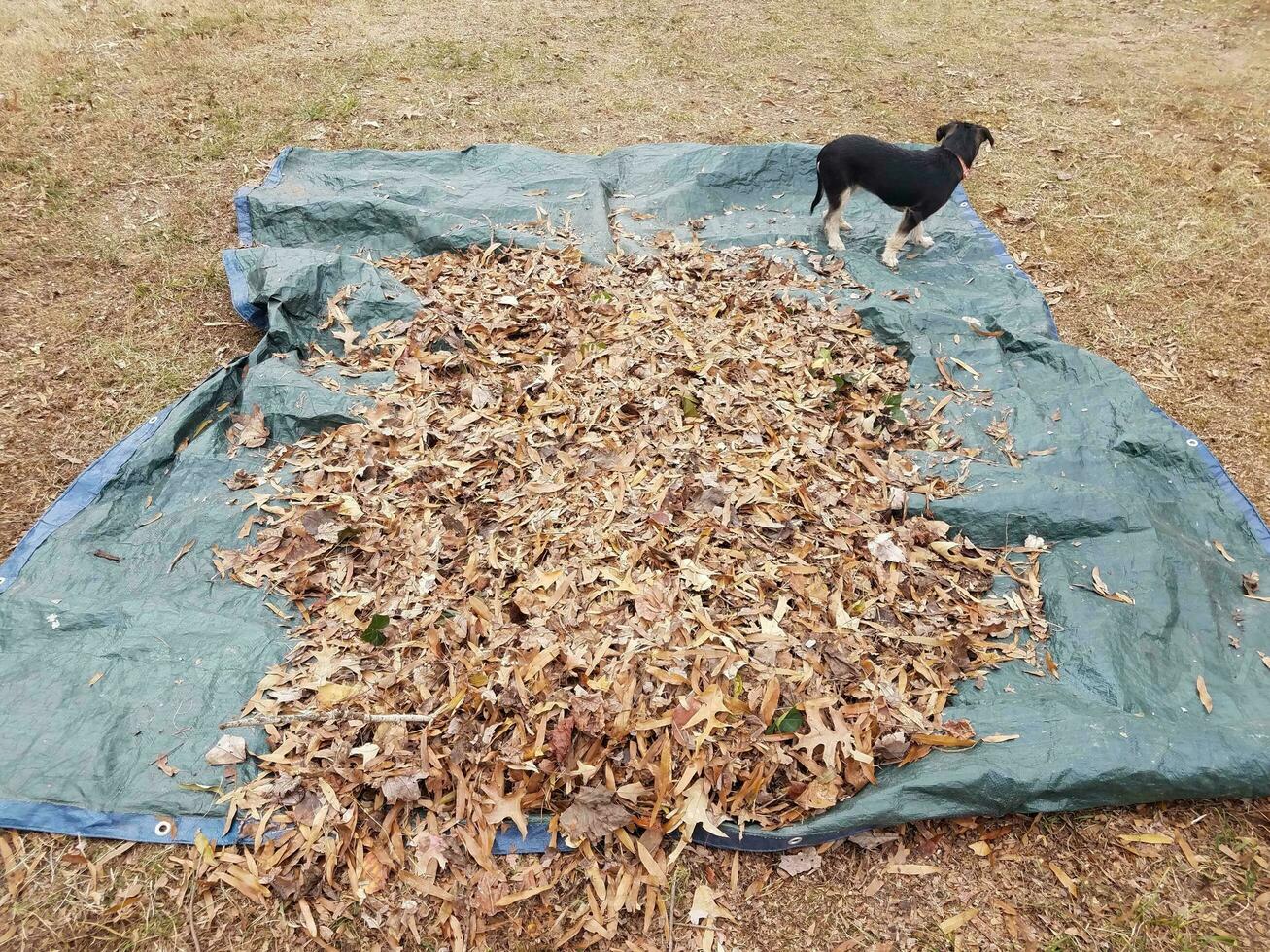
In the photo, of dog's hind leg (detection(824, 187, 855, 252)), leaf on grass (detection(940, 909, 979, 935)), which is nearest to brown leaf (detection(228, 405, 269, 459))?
leaf on grass (detection(940, 909, 979, 935))

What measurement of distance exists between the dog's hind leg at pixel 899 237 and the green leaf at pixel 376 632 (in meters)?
3.89

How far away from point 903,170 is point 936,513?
7.87ft

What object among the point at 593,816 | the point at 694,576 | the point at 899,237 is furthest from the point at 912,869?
the point at 899,237

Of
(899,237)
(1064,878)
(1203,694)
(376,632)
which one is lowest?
(1064,878)

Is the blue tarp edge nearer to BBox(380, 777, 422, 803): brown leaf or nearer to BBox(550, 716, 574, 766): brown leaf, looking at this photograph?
BBox(380, 777, 422, 803): brown leaf

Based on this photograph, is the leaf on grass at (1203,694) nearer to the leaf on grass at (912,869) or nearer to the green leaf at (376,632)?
the leaf on grass at (912,869)

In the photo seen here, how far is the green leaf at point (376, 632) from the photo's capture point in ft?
9.20

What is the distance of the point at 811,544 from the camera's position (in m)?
3.10

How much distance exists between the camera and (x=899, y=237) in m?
4.66

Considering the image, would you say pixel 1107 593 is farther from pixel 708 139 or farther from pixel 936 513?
pixel 708 139

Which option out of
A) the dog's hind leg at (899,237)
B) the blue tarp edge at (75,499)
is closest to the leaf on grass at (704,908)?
the blue tarp edge at (75,499)

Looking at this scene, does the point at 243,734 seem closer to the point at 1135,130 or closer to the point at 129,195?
the point at 129,195

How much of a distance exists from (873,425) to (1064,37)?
24.5 ft

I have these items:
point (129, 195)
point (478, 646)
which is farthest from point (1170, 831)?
point (129, 195)
